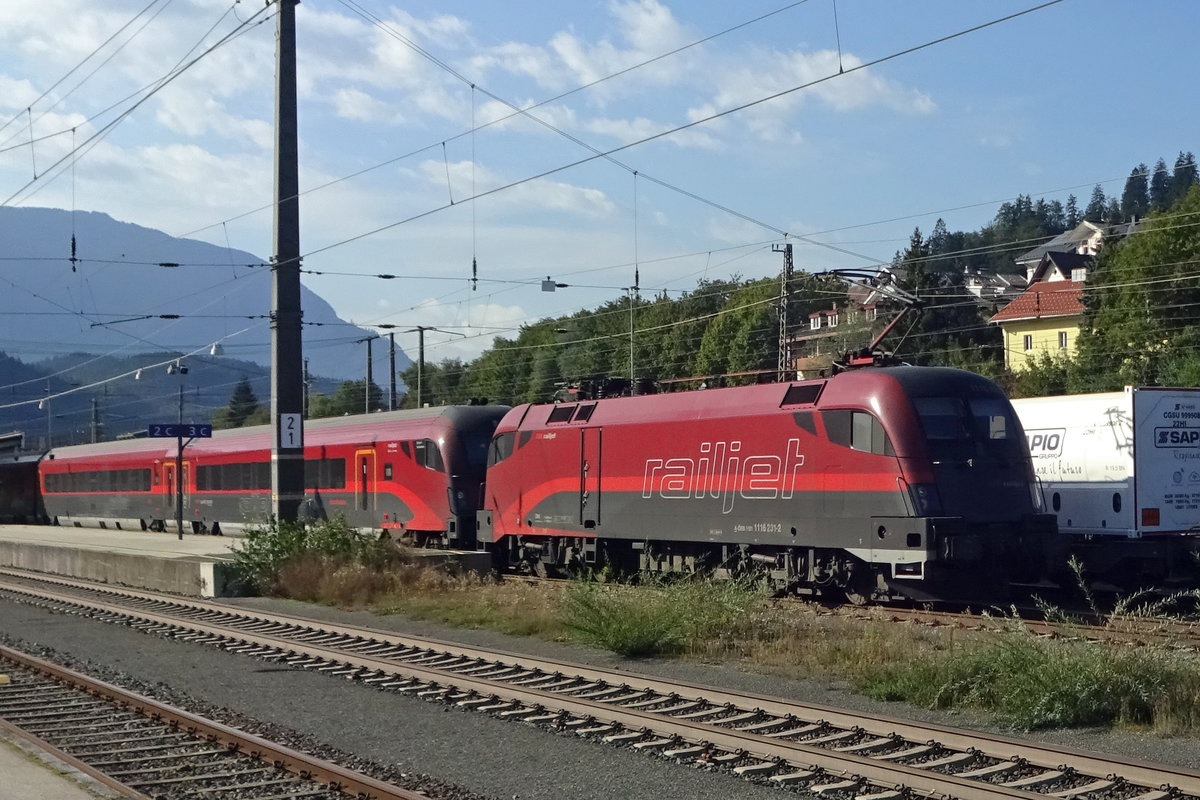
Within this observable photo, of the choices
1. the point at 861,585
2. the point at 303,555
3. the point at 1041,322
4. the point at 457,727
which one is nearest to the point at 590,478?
the point at 303,555

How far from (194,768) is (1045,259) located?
93.8m

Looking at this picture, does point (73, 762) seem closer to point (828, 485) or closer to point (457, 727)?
point (457, 727)

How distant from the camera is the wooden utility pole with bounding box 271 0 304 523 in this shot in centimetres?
2173

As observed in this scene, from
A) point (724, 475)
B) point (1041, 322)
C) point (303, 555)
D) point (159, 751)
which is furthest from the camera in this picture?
point (1041, 322)

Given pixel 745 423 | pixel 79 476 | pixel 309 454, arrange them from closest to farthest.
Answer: pixel 745 423 < pixel 309 454 < pixel 79 476

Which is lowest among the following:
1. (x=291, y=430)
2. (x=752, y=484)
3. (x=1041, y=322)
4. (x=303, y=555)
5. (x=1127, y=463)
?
(x=303, y=555)

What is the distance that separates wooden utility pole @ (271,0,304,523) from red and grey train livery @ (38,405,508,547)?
131cm

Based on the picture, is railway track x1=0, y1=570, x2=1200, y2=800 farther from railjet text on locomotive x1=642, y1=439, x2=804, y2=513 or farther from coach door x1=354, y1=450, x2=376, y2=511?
coach door x1=354, y1=450, x2=376, y2=511

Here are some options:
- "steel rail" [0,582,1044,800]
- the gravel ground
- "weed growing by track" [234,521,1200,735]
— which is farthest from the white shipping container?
"steel rail" [0,582,1044,800]

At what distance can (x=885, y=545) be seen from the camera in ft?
52.9

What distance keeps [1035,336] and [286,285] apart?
62.4m

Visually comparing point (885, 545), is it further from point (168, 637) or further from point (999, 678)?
point (168, 637)

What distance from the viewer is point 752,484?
18.2 metres

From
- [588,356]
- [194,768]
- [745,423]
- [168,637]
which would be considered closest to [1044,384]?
[588,356]
